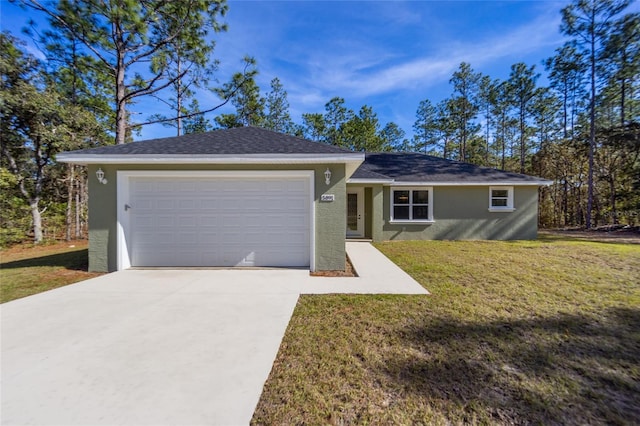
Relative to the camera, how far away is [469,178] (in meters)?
11.2

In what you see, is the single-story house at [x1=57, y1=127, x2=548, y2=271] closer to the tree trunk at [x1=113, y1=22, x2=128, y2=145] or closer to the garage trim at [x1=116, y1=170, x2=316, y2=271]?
the garage trim at [x1=116, y1=170, x2=316, y2=271]

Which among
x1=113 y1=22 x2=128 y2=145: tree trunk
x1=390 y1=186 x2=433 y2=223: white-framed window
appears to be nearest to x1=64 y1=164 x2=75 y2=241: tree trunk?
x1=113 y1=22 x2=128 y2=145: tree trunk

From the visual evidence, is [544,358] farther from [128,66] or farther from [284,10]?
[128,66]

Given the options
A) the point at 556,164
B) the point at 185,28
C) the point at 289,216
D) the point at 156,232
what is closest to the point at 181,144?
the point at 156,232

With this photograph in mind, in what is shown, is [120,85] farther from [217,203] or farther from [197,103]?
[217,203]

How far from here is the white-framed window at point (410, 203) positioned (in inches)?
441

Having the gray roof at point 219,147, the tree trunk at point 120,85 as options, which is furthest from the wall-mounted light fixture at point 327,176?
the tree trunk at point 120,85

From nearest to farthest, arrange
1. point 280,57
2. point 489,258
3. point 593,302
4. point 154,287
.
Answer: point 593,302 → point 154,287 → point 489,258 → point 280,57

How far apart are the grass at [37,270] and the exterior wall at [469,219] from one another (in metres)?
10.0

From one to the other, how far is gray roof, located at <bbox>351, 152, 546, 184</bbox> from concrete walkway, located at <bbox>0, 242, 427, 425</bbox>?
6.98 meters

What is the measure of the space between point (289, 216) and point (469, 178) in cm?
917

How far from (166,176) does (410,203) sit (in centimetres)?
956

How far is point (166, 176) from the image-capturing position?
20.5 feet

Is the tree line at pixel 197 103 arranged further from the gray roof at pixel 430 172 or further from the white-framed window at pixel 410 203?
the white-framed window at pixel 410 203
